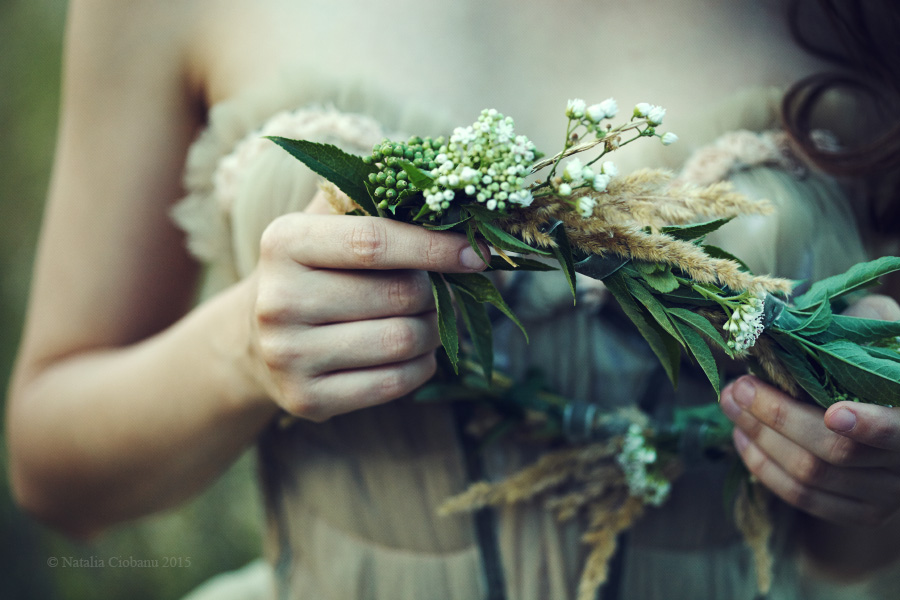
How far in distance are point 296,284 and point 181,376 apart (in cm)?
31

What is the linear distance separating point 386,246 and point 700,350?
25 cm

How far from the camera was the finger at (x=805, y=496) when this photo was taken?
56 cm

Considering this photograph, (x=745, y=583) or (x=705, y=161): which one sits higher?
(x=705, y=161)

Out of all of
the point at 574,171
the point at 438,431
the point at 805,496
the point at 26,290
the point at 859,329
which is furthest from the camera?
the point at 26,290

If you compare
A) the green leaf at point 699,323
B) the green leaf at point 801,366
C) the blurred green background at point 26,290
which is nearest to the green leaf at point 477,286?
the green leaf at point 699,323

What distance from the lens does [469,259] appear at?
414 millimetres

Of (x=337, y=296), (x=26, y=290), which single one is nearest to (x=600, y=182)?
(x=337, y=296)

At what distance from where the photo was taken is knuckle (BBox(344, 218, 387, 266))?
41 cm

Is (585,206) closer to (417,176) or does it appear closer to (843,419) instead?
(417,176)

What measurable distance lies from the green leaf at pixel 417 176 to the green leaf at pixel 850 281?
1.13ft

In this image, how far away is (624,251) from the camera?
0.40m

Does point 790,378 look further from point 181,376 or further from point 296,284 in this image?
point 181,376

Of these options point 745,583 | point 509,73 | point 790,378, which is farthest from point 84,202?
point 745,583

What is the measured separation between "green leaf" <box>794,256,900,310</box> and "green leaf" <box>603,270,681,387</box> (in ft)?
0.41
